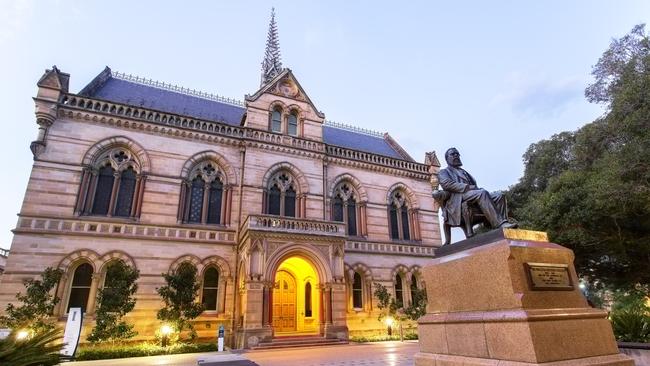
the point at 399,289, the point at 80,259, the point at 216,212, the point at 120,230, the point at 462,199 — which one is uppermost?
the point at 216,212

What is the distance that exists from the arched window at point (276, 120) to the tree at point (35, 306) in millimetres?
12749

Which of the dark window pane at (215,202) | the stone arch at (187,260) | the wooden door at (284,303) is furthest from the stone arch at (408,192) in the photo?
the stone arch at (187,260)

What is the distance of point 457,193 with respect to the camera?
21.7ft

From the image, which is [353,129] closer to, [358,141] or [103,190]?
[358,141]

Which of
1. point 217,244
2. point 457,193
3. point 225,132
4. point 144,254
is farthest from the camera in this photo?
point 225,132

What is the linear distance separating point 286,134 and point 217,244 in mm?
7657

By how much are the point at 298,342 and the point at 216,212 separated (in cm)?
792

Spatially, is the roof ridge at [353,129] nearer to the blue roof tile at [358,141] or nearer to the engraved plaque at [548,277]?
the blue roof tile at [358,141]

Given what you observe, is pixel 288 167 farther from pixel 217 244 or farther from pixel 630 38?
pixel 630 38

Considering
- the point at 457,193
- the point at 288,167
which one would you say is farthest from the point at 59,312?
the point at 457,193

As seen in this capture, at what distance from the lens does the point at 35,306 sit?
13.0m

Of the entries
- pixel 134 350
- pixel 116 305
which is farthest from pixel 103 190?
pixel 134 350

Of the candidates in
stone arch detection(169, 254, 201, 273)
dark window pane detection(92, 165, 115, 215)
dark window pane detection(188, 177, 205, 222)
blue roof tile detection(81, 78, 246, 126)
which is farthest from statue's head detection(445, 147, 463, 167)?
dark window pane detection(92, 165, 115, 215)

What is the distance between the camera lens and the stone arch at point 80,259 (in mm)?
14531
